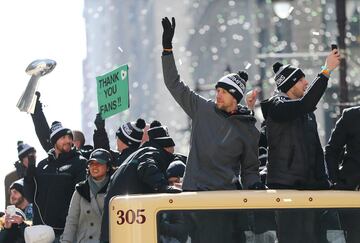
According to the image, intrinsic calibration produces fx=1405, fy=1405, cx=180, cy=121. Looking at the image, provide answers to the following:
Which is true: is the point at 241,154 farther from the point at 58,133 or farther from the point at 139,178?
the point at 58,133

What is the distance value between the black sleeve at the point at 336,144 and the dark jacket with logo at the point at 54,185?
3.01 meters

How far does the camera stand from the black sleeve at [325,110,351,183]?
33.3 ft

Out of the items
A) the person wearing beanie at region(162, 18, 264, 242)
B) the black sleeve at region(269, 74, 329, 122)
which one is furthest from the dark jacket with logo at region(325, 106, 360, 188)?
the person wearing beanie at region(162, 18, 264, 242)

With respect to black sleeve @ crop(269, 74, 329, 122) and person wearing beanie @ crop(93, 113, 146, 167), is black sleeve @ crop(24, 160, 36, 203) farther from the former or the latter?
black sleeve @ crop(269, 74, 329, 122)

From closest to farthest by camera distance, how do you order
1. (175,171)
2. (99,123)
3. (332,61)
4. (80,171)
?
(332,61), (175,171), (80,171), (99,123)

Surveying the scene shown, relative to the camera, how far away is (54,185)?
1232 centimetres

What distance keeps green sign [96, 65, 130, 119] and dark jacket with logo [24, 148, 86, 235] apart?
1.49 m

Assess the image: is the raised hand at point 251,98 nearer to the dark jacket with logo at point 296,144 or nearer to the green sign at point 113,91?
the dark jacket with logo at point 296,144

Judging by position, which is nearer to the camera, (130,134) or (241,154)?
(241,154)

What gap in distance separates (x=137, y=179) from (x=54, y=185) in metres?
2.40

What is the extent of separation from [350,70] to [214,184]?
4984cm

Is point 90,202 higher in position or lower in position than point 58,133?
lower

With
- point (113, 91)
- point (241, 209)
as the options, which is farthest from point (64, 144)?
point (241, 209)

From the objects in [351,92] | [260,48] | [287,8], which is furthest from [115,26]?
[287,8]
